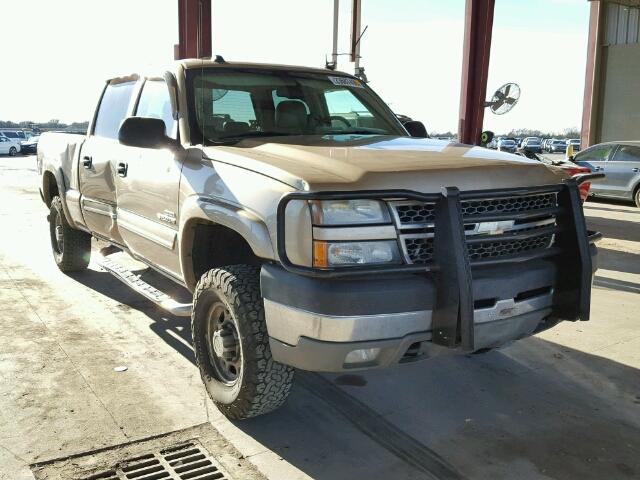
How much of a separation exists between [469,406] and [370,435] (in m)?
0.73

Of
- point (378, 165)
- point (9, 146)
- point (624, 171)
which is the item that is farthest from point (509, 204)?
point (9, 146)

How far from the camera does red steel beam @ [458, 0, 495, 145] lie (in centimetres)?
1109

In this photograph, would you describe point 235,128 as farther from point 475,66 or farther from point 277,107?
point 475,66

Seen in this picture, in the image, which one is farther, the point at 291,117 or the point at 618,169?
the point at 618,169

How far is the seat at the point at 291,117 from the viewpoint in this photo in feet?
14.1

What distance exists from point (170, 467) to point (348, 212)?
1501 mm

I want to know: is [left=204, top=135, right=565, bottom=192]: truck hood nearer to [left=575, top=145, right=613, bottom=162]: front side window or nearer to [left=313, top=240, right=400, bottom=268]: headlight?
[left=313, top=240, right=400, bottom=268]: headlight

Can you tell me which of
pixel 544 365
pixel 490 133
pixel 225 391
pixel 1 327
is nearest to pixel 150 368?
pixel 225 391

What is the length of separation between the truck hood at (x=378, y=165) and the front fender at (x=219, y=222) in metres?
0.23

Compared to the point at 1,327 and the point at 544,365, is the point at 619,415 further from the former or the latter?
the point at 1,327

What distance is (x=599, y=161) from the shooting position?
15.1m

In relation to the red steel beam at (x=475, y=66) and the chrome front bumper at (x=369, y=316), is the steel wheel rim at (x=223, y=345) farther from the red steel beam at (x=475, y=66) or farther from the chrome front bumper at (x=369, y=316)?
the red steel beam at (x=475, y=66)

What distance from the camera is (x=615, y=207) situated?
14586 mm

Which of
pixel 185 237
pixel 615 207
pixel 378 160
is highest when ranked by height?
pixel 378 160
